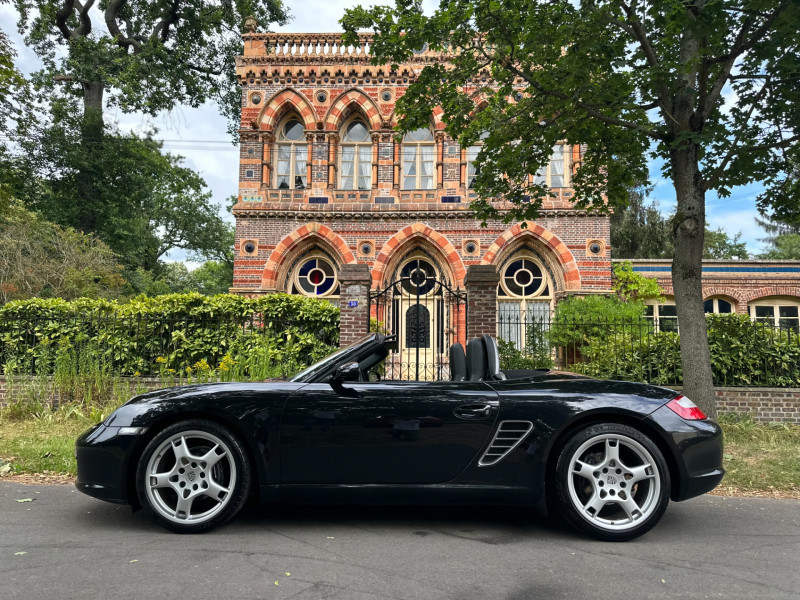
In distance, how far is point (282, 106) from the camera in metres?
18.1

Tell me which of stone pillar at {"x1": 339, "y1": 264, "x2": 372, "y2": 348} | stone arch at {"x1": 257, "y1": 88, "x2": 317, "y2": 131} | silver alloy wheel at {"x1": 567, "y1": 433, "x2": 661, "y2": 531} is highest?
stone arch at {"x1": 257, "y1": 88, "x2": 317, "y2": 131}

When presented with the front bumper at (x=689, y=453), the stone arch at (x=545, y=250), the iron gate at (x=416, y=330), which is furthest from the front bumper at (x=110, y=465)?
the stone arch at (x=545, y=250)

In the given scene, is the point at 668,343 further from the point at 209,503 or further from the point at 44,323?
the point at 44,323

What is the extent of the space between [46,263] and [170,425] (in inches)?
599

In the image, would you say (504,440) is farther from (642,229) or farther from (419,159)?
(642,229)

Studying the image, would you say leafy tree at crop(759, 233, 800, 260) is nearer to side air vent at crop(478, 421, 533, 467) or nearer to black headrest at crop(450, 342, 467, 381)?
black headrest at crop(450, 342, 467, 381)

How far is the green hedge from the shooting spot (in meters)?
9.12

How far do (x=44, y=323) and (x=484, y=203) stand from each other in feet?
25.6

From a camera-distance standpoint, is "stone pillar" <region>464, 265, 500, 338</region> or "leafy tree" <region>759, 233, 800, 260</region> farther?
"leafy tree" <region>759, 233, 800, 260</region>

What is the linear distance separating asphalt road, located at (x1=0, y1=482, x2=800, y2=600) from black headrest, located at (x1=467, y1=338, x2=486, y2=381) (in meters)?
1.04

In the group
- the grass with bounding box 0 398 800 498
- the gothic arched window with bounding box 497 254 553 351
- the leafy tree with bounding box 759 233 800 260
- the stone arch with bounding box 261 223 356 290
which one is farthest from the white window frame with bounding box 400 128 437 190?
the leafy tree with bounding box 759 233 800 260

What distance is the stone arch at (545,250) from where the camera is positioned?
17.0 meters

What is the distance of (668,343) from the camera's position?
29.2ft

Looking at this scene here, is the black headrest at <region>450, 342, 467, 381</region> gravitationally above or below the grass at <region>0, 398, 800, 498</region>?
above
